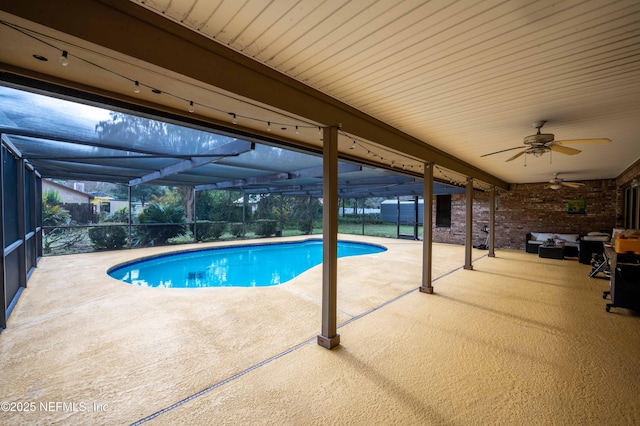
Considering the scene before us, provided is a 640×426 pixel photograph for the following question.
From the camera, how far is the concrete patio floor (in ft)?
6.56

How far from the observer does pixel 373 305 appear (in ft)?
13.6

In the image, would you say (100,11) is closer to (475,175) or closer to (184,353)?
(184,353)

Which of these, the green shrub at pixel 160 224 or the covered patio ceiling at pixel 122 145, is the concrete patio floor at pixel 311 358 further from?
the green shrub at pixel 160 224

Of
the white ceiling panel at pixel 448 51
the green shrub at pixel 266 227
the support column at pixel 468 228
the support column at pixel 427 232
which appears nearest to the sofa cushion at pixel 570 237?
the support column at pixel 468 228

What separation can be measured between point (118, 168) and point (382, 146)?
260 inches

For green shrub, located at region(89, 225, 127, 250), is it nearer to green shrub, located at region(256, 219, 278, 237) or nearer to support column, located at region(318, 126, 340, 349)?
green shrub, located at region(256, 219, 278, 237)

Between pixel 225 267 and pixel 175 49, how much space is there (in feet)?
25.3

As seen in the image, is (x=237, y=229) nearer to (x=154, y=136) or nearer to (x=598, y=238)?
(x=154, y=136)

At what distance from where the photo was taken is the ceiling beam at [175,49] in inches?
53.6

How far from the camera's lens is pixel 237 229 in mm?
12484

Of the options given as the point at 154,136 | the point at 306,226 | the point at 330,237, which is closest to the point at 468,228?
the point at 330,237

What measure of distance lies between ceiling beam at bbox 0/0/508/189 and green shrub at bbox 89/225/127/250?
9233mm

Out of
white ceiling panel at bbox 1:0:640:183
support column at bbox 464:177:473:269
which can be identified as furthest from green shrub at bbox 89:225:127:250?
support column at bbox 464:177:473:269

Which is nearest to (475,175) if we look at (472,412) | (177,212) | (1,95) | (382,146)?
(382,146)
